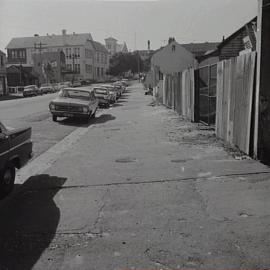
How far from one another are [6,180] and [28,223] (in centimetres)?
164

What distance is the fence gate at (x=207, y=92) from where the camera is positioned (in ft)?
45.3

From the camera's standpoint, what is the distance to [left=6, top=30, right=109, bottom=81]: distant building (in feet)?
417

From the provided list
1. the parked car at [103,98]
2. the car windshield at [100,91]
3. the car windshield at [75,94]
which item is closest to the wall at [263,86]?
the car windshield at [75,94]

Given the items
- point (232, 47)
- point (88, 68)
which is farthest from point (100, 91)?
point (88, 68)

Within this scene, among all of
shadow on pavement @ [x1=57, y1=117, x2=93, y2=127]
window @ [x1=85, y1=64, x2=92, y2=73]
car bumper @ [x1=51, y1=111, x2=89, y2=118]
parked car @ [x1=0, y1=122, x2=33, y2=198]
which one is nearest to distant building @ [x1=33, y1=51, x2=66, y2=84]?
window @ [x1=85, y1=64, x2=92, y2=73]

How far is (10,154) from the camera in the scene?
7.09m

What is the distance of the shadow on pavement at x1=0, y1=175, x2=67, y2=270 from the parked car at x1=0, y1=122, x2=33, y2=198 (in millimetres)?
240

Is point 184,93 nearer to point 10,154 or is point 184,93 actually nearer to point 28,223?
point 10,154

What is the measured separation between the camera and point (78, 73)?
127000 mm

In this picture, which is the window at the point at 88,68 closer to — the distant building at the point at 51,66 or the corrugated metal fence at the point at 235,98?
the distant building at the point at 51,66

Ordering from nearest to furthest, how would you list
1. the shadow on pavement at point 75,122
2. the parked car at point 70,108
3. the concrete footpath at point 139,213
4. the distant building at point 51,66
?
the concrete footpath at point 139,213 → the shadow on pavement at point 75,122 → the parked car at point 70,108 → the distant building at point 51,66

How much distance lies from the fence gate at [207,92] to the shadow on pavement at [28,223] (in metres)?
7.46

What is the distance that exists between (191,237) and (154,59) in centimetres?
6520

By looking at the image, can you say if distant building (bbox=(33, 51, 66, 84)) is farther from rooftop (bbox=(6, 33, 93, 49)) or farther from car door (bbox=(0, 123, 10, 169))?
car door (bbox=(0, 123, 10, 169))
